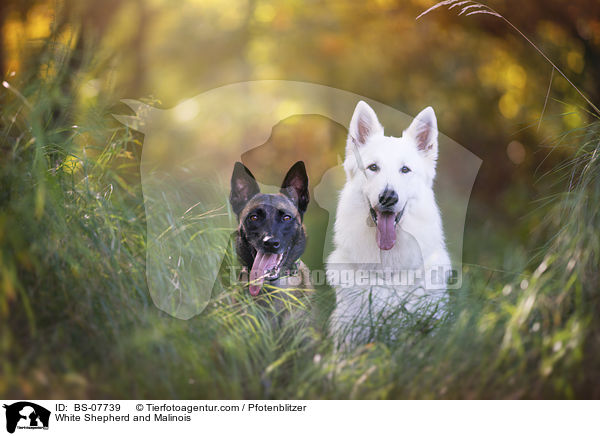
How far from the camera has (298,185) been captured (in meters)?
2.70

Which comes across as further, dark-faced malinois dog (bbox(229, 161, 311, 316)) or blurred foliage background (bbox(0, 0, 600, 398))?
dark-faced malinois dog (bbox(229, 161, 311, 316))

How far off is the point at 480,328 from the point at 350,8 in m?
2.17

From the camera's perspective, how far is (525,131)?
10.5 feet

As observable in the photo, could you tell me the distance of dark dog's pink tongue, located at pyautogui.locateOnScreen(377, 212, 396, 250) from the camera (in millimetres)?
2641

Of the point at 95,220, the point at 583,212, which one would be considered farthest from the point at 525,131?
the point at 95,220

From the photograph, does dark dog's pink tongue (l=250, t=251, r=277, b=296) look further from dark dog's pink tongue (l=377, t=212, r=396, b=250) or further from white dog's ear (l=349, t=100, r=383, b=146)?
white dog's ear (l=349, t=100, r=383, b=146)

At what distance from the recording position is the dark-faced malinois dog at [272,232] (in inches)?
103

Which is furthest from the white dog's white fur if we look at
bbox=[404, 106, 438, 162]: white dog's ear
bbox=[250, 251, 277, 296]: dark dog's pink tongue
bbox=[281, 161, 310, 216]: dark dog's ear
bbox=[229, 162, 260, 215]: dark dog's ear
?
bbox=[229, 162, 260, 215]: dark dog's ear

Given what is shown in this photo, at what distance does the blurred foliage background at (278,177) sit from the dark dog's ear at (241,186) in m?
0.36

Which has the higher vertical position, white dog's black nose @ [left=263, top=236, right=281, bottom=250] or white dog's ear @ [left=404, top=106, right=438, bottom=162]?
white dog's ear @ [left=404, top=106, right=438, bottom=162]

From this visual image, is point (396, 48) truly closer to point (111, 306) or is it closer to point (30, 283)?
point (111, 306)

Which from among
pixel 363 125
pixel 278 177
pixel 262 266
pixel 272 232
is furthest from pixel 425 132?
pixel 262 266

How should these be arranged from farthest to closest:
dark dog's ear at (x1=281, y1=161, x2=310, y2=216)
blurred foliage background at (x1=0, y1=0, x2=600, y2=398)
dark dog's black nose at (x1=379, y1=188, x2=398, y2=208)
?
1. dark dog's ear at (x1=281, y1=161, x2=310, y2=216)
2. dark dog's black nose at (x1=379, y1=188, x2=398, y2=208)
3. blurred foliage background at (x1=0, y1=0, x2=600, y2=398)

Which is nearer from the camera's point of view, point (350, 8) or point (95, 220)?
point (95, 220)
